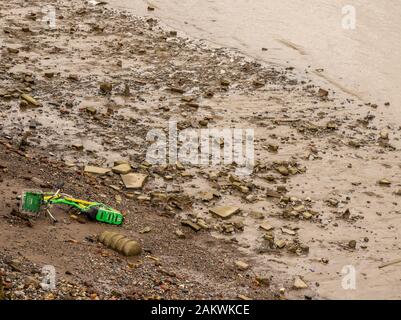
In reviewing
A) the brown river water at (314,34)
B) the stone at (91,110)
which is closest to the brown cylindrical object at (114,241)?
the stone at (91,110)

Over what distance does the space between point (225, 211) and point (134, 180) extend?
1.64 metres

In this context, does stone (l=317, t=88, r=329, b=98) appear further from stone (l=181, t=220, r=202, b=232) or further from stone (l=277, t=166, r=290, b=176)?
stone (l=181, t=220, r=202, b=232)

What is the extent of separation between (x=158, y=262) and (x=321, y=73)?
29.8 ft

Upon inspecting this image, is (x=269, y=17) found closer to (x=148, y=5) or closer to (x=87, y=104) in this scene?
(x=148, y=5)

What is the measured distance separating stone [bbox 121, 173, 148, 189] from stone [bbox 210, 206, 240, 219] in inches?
51.5

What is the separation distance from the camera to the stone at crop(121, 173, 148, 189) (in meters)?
9.79

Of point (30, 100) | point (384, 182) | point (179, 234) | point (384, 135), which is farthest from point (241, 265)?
point (30, 100)

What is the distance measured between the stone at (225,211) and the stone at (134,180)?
51.5 inches

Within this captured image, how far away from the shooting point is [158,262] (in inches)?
305

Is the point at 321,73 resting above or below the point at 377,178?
above

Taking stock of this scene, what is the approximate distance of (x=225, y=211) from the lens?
951 centimetres

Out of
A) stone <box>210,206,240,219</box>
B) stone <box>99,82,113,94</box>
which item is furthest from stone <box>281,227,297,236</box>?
stone <box>99,82,113,94</box>
